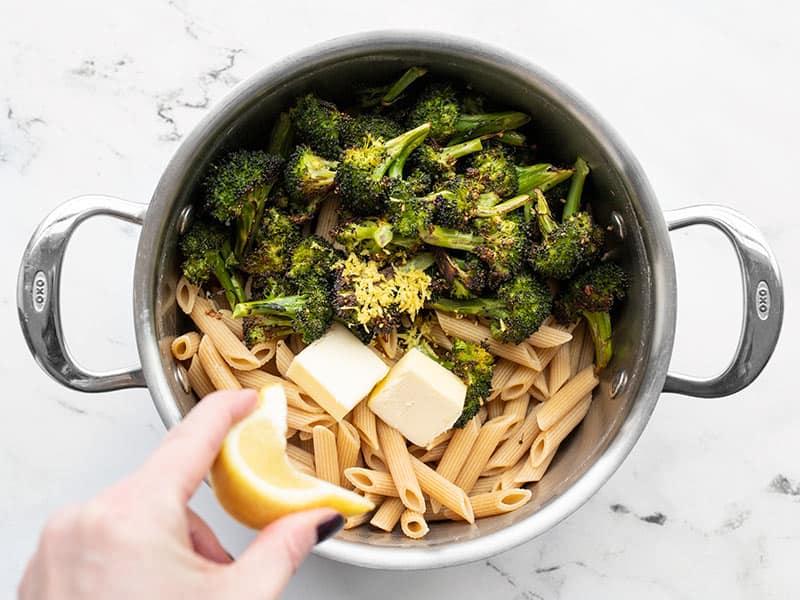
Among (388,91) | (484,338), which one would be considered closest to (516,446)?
(484,338)

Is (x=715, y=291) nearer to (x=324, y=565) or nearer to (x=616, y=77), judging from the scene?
(x=616, y=77)

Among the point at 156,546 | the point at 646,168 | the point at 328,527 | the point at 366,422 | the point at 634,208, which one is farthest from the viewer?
the point at 646,168

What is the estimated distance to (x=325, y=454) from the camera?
6.96ft

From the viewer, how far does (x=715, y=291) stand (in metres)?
2.49

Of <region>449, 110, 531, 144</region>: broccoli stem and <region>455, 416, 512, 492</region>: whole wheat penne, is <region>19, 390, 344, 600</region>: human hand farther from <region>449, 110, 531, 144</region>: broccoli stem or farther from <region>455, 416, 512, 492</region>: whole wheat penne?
<region>449, 110, 531, 144</region>: broccoli stem

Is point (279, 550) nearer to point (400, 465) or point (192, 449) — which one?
point (192, 449)

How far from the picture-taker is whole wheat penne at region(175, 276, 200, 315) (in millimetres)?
2164

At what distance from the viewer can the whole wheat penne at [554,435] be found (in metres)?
2.21

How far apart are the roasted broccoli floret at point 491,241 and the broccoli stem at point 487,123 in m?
0.27

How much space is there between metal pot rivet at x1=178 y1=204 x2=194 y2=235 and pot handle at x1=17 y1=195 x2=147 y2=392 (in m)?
0.19

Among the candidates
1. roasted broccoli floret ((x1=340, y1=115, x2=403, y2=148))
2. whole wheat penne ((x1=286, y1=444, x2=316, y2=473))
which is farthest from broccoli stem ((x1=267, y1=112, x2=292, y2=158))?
whole wheat penne ((x1=286, y1=444, x2=316, y2=473))

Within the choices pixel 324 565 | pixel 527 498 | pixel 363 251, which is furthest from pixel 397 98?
pixel 324 565

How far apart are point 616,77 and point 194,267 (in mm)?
1421

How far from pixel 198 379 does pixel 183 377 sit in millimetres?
42
